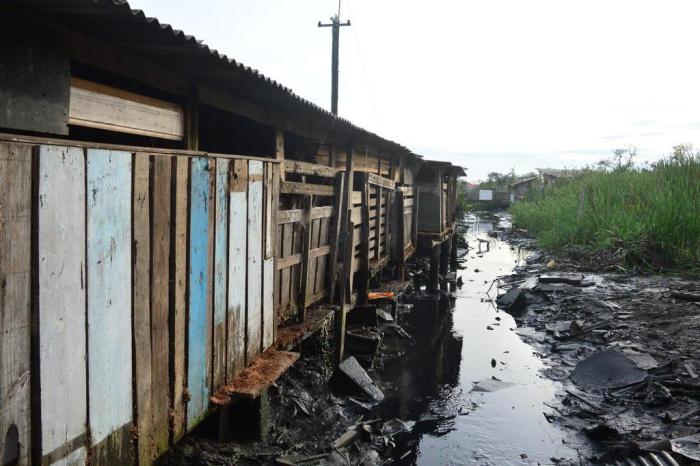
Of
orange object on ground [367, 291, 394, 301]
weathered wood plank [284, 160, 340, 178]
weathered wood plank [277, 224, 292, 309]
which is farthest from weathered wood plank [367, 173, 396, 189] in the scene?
weathered wood plank [277, 224, 292, 309]

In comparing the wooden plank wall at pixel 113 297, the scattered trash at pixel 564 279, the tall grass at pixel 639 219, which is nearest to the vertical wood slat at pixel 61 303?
the wooden plank wall at pixel 113 297

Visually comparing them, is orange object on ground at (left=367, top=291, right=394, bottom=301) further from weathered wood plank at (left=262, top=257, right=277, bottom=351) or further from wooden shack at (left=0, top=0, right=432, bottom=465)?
weathered wood plank at (left=262, top=257, right=277, bottom=351)

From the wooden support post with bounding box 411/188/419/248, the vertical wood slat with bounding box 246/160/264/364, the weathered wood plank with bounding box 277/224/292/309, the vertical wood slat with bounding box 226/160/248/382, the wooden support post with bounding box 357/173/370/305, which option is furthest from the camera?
the wooden support post with bounding box 411/188/419/248

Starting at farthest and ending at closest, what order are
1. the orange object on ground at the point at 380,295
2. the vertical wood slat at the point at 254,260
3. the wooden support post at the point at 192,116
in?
the orange object on ground at the point at 380,295 → the wooden support post at the point at 192,116 → the vertical wood slat at the point at 254,260

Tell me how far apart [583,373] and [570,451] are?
6.76 feet

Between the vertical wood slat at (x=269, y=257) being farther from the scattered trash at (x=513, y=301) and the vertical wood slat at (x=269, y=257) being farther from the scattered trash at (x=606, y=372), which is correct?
the scattered trash at (x=513, y=301)

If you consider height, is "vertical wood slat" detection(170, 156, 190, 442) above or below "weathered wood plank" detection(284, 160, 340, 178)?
below

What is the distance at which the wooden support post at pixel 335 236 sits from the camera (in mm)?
6062

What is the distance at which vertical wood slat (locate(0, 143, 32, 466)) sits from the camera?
Result: 1.74 meters

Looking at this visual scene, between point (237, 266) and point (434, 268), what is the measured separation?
9.44 meters

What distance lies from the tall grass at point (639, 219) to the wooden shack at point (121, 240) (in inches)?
435

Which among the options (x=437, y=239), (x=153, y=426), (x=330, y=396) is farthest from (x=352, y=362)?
(x=437, y=239)

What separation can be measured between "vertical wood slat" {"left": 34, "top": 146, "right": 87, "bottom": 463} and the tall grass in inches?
493

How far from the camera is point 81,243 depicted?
2.05 metres
